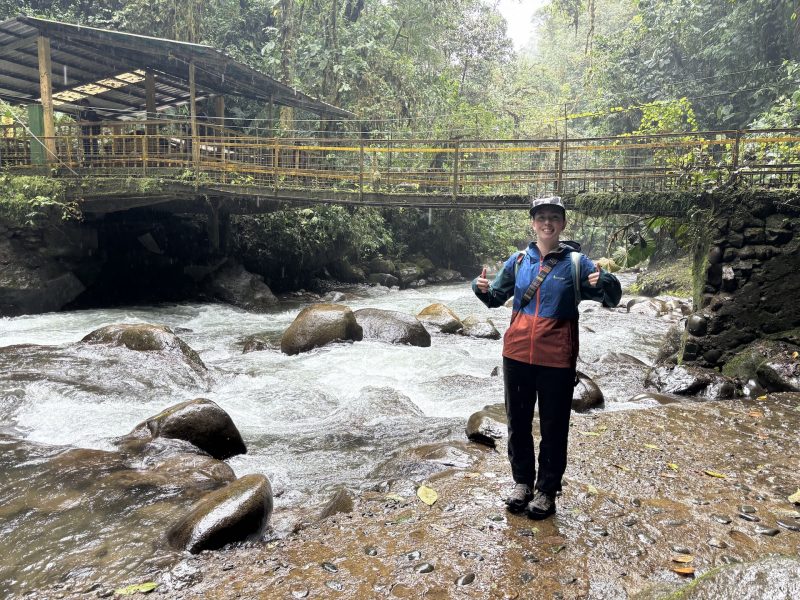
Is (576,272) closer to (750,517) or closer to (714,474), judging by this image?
(750,517)

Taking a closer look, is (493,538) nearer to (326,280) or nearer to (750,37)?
(326,280)

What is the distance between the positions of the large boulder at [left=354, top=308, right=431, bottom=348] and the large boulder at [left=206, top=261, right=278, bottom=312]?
4.72 m

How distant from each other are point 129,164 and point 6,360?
7478mm

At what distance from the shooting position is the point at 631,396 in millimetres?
7102

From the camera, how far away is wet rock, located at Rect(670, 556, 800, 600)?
6.49 feet

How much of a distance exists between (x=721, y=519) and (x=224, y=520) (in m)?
3.04

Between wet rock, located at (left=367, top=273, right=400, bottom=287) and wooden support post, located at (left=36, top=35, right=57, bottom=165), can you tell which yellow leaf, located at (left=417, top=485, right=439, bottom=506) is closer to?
wooden support post, located at (left=36, top=35, right=57, bottom=165)

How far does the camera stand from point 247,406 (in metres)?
6.85

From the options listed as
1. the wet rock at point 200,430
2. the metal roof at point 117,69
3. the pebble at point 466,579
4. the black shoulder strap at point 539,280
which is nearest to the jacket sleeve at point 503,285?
the black shoulder strap at point 539,280

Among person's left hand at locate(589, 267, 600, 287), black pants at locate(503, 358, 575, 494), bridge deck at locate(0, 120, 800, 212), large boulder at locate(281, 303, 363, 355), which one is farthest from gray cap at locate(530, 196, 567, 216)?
large boulder at locate(281, 303, 363, 355)

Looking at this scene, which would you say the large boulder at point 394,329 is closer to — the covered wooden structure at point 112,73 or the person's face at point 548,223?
the covered wooden structure at point 112,73

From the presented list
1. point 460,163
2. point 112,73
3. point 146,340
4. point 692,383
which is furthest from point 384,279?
point 692,383

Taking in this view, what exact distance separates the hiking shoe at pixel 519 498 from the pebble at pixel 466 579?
0.70m

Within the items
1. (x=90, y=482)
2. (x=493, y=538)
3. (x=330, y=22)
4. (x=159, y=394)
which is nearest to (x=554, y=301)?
(x=493, y=538)
